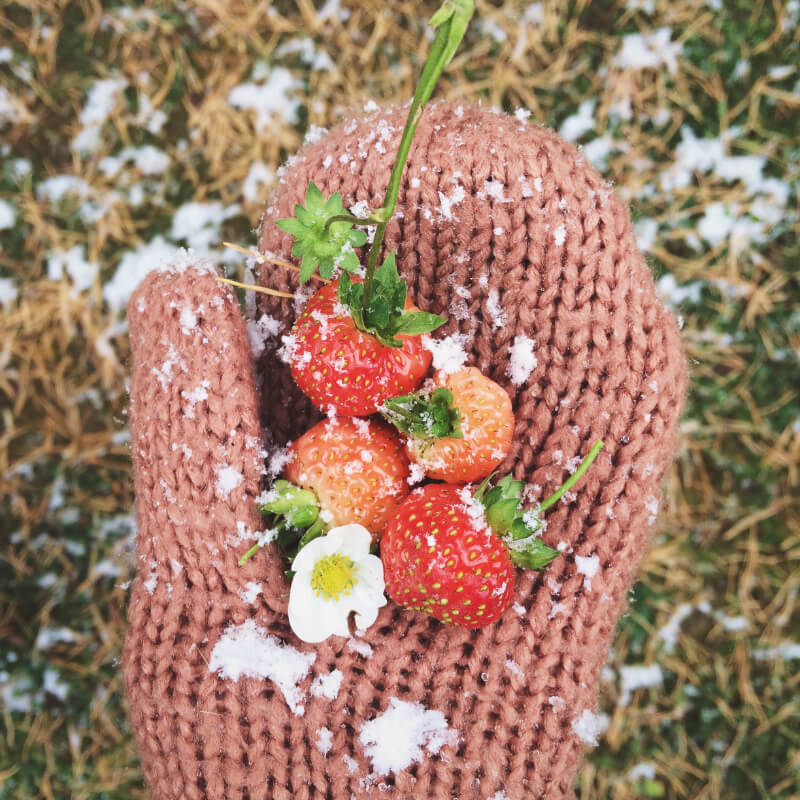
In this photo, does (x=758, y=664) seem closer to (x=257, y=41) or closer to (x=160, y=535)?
(x=160, y=535)

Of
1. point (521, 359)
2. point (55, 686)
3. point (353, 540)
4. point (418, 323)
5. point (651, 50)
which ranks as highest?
point (651, 50)

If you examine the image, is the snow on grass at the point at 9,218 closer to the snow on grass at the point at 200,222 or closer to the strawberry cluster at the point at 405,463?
the snow on grass at the point at 200,222

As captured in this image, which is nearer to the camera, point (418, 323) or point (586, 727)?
point (418, 323)

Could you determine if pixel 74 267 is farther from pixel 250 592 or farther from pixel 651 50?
pixel 651 50

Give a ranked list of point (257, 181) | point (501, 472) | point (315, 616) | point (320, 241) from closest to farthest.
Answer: point (320, 241)
point (315, 616)
point (501, 472)
point (257, 181)

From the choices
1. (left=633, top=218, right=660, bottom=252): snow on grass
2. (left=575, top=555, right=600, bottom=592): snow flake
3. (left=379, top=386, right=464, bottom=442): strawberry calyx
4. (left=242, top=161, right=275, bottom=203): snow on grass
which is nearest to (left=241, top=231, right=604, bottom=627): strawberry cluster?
(left=379, top=386, right=464, bottom=442): strawberry calyx

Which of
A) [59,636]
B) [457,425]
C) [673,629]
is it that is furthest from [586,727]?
[59,636]
